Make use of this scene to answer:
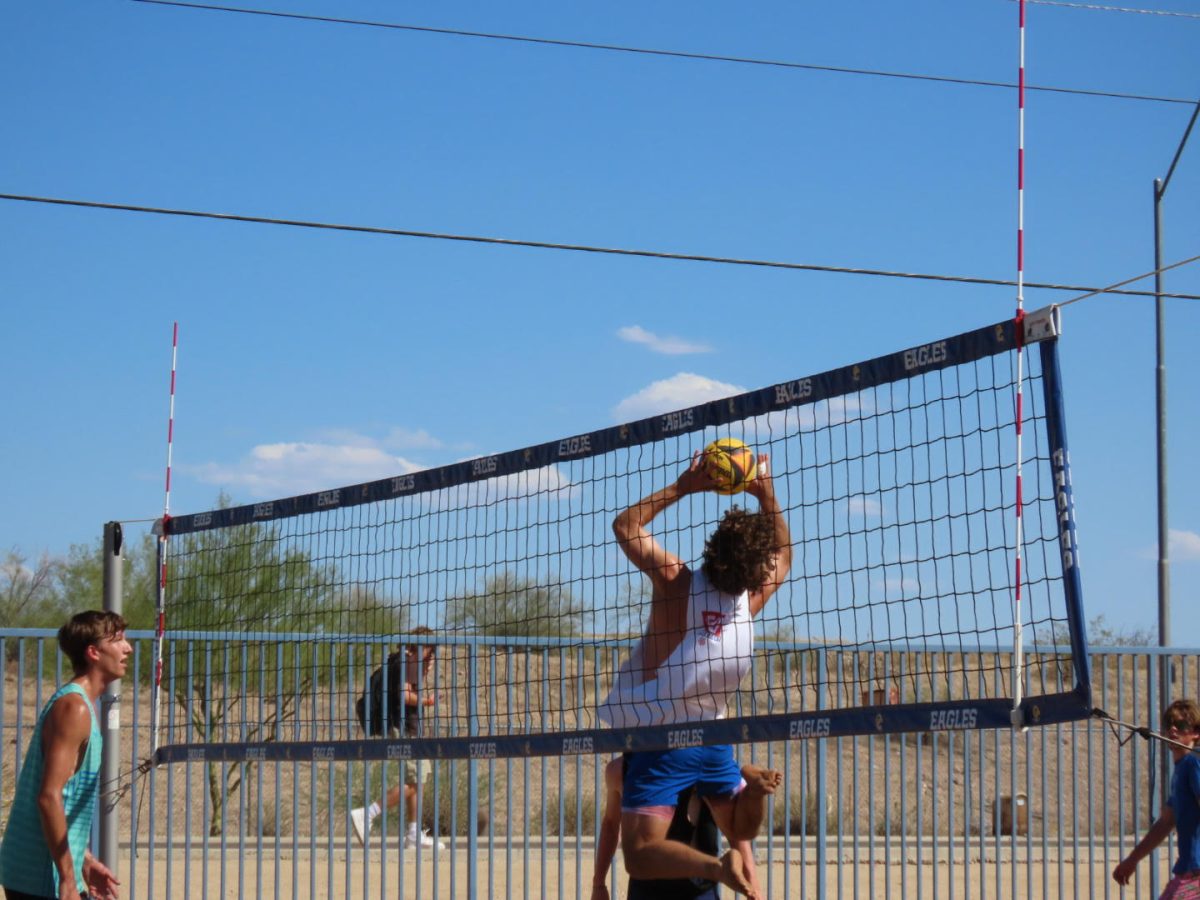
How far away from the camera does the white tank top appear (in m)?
6.04

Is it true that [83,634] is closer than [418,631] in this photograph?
Yes

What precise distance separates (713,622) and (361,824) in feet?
16.8

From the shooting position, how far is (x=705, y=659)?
6062 millimetres

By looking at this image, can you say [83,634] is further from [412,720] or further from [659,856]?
[412,720]

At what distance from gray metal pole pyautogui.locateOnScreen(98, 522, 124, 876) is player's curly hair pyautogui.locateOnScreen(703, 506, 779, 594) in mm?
3946

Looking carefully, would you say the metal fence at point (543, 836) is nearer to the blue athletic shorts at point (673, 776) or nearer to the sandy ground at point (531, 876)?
the sandy ground at point (531, 876)

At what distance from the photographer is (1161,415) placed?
16.0 metres

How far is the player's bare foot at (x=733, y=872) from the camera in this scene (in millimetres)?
5516

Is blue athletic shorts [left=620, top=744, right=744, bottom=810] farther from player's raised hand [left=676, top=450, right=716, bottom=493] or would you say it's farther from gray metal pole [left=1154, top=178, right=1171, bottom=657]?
gray metal pole [left=1154, top=178, right=1171, bottom=657]

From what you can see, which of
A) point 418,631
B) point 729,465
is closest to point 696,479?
point 729,465

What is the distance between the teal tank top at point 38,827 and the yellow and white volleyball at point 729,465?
2.55 m

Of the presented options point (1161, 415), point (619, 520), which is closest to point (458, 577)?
point (619, 520)

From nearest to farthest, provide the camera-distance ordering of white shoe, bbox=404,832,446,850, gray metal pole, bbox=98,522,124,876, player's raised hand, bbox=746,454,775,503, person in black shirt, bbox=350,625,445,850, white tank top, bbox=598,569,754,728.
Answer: white tank top, bbox=598,569,754,728, player's raised hand, bbox=746,454,775,503, gray metal pole, bbox=98,522,124,876, person in black shirt, bbox=350,625,445,850, white shoe, bbox=404,832,446,850

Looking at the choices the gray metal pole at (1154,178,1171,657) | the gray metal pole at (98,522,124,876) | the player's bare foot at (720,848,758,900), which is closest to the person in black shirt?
the gray metal pole at (98,522,124,876)
